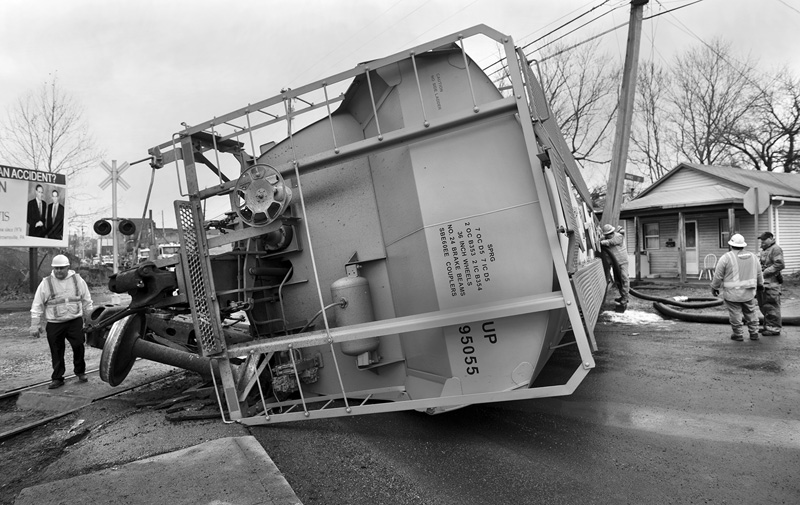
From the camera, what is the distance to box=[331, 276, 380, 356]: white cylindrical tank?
3832 mm

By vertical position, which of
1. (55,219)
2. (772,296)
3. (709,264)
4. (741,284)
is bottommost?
(709,264)

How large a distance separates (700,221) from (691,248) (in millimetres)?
1008

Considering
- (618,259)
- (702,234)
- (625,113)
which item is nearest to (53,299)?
(618,259)

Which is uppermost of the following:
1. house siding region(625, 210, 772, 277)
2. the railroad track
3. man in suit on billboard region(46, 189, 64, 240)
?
man in suit on billboard region(46, 189, 64, 240)

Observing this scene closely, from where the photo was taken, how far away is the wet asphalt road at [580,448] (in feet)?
10.0

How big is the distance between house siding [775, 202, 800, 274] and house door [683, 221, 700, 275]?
2.48 m

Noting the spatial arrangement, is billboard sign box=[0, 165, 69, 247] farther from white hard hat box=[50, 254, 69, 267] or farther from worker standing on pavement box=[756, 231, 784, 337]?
worker standing on pavement box=[756, 231, 784, 337]

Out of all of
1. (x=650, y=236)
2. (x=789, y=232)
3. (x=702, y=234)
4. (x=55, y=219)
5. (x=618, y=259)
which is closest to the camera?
(x=618, y=259)

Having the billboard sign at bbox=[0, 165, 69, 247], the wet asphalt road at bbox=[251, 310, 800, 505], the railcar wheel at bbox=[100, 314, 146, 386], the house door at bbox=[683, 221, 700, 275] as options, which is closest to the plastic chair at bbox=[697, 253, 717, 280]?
the house door at bbox=[683, 221, 700, 275]

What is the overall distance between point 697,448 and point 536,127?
8.81ft

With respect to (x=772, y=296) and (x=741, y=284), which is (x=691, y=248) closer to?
(x=772, y=296)

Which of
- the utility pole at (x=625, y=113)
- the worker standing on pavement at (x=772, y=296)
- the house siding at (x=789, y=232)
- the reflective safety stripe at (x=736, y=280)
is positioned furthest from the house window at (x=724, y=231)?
the reflective safety stripe at (x=736, y=280)

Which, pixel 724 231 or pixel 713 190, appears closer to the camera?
pixel 724 231

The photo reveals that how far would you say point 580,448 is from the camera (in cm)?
368
